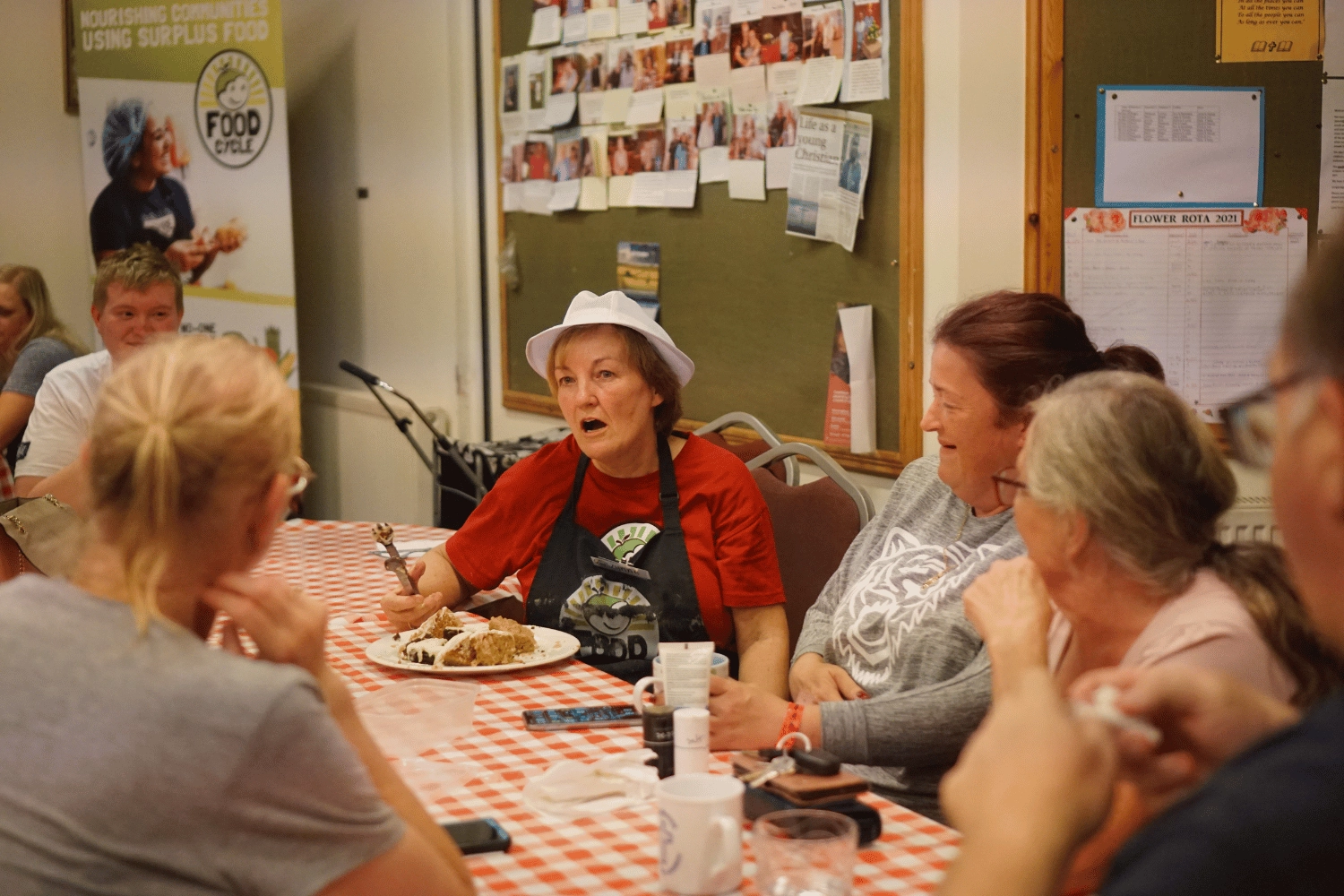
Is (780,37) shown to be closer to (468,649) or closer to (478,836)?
(468,649)

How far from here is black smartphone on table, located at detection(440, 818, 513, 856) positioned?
1514 mm

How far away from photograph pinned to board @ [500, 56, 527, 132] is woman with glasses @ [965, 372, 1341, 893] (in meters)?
3.66

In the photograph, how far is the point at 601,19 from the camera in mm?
4547

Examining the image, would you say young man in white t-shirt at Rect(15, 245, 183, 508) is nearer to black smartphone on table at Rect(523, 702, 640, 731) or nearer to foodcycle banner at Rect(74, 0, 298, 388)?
foodcycle banner at Rect(74, 0, 298, 388)

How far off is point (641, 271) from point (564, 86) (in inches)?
31.0

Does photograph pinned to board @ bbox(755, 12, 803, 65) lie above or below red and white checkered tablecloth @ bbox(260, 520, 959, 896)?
above

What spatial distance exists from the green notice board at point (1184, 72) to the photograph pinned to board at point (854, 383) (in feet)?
2.41

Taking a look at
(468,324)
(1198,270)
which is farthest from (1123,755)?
(468,324)

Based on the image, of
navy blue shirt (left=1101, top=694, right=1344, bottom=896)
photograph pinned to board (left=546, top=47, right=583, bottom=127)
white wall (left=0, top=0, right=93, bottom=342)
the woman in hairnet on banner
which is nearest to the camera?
navy blue shirt (left=1101, top=694, right=1344, bottom=896)

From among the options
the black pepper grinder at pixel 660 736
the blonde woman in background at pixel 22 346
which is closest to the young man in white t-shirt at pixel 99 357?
the blonde woman in background at pixel 22 346

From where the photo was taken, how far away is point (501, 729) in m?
1.96

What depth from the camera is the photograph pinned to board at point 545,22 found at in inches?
187

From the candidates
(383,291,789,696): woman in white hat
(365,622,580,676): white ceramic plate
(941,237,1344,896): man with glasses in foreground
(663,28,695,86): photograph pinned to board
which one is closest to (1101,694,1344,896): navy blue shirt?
(941,237,1344,896): man with glasses in foreground

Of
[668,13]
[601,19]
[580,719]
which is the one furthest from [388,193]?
[580,719]
